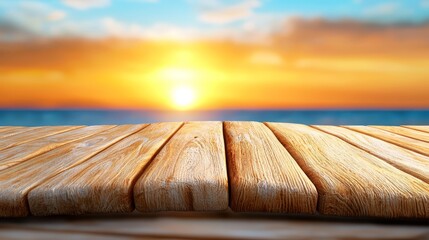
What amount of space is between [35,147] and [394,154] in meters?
0.96

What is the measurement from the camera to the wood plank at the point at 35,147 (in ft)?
2.95

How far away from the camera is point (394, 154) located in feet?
3.13

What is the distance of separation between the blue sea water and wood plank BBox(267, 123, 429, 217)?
15808 millimetres

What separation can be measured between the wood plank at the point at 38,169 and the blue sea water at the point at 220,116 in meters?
15.6

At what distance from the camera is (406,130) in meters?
1.49

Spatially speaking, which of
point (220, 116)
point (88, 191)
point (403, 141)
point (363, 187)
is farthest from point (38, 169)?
point (220, 116)

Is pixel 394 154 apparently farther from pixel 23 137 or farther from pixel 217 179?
pixel 23 137

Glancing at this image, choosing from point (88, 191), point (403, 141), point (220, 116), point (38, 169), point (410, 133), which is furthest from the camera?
point (220, 116)

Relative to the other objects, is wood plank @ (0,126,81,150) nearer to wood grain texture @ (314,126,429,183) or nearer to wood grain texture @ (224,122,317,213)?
wood grain texture @ (224,122,317,213)

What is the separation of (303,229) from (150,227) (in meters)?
0.24

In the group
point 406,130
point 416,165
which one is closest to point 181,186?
point 416,165

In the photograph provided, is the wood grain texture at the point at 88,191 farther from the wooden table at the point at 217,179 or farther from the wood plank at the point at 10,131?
the wood plank at the point at 10,131

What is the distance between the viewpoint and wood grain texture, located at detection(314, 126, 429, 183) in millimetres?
782

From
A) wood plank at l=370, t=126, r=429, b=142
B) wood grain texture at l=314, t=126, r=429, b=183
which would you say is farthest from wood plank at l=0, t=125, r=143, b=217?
wood plank at l=370, t=126, r=429, b=142
